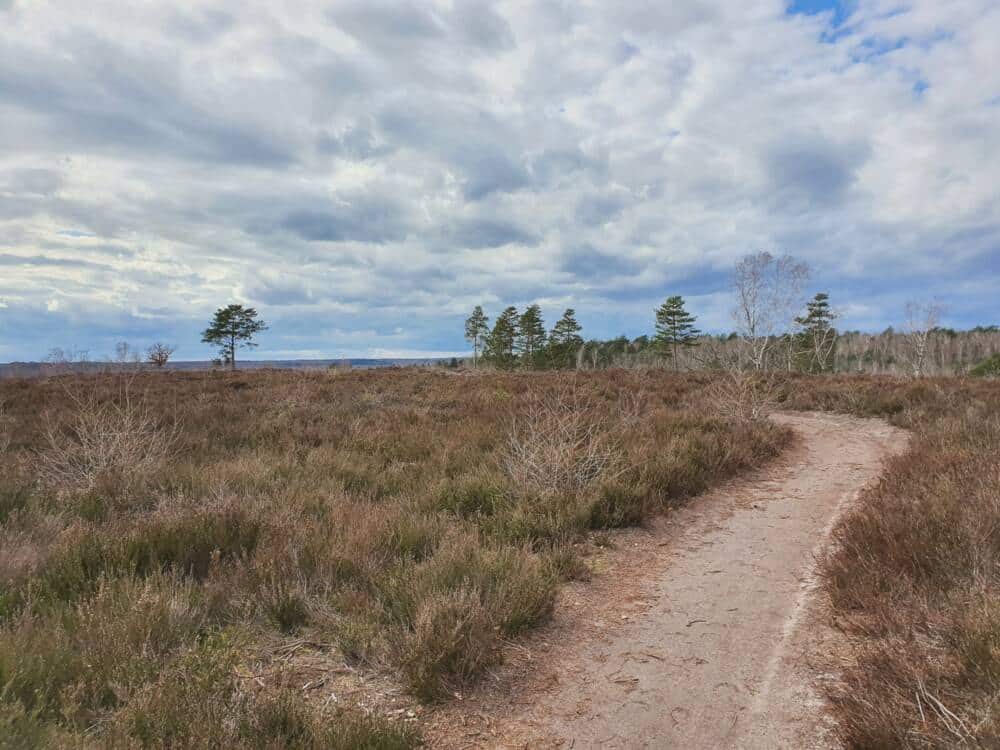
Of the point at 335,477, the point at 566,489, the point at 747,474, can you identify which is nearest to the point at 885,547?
the point at 566,489

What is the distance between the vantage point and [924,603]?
3537 mm

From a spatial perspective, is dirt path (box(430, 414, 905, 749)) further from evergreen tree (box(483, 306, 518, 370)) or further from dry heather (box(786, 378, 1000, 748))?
evergreen tree (box(483, 306, 518, 370))

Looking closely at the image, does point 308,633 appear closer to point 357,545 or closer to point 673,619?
point 357,545

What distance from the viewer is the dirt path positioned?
301 cm

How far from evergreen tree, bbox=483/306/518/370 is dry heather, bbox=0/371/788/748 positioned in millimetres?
50094

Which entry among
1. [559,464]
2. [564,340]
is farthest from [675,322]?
[559,464]

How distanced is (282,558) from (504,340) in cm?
5649

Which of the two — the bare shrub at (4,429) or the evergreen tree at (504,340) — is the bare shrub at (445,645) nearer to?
the bare shrub at (4,429)

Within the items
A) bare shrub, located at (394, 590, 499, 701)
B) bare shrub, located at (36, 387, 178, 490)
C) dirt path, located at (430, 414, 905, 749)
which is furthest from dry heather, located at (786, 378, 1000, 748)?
bare shrub, located at (36, 387, 178, 490)

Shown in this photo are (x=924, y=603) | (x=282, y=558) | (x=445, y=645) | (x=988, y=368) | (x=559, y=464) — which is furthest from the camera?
(x=988, y=368)

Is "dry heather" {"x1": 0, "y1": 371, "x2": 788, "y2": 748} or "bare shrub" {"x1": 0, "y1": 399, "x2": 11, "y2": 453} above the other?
"bare shrub" {"x1": 0, "y1": 399, "x2": 11, "y2": 453}

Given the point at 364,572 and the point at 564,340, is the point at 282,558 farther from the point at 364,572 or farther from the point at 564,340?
the point at 564,340

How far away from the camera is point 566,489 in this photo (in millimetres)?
6750

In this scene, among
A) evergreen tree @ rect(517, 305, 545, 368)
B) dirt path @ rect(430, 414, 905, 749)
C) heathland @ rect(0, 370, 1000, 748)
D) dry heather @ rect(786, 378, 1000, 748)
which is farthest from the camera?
evergreen tree @ rect(517, 305, 545, 368)
